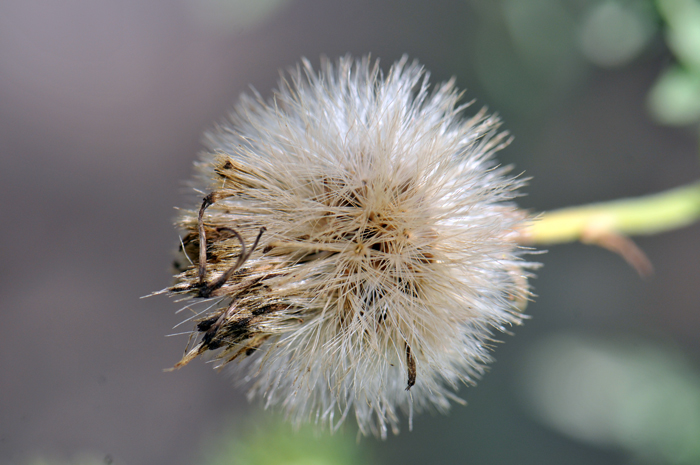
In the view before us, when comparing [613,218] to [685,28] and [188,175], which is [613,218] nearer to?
[685,28]

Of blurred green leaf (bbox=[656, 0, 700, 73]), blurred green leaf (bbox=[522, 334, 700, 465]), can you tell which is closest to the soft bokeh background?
blurred green leaf (bbox=[522, 334, 700, 465])

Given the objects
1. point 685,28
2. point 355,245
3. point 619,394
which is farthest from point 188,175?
point 619,394

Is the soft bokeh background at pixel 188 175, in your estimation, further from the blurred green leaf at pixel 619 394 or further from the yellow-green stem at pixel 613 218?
the yellow-green stem at pixel 613 218

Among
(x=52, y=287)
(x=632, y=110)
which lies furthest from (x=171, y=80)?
(x=632, y=110)

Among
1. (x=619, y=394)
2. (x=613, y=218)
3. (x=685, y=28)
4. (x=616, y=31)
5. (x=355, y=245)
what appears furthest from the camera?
(x=619, y=394)

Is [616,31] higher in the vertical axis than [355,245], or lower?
higher

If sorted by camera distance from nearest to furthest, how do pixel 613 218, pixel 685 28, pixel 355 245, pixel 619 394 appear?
pixel 355 245, pixel 613 218, pixel 685 28, pixel 619 394

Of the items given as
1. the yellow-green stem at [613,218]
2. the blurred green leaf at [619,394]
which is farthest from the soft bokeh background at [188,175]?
the yellow-green stem at [613,218]
